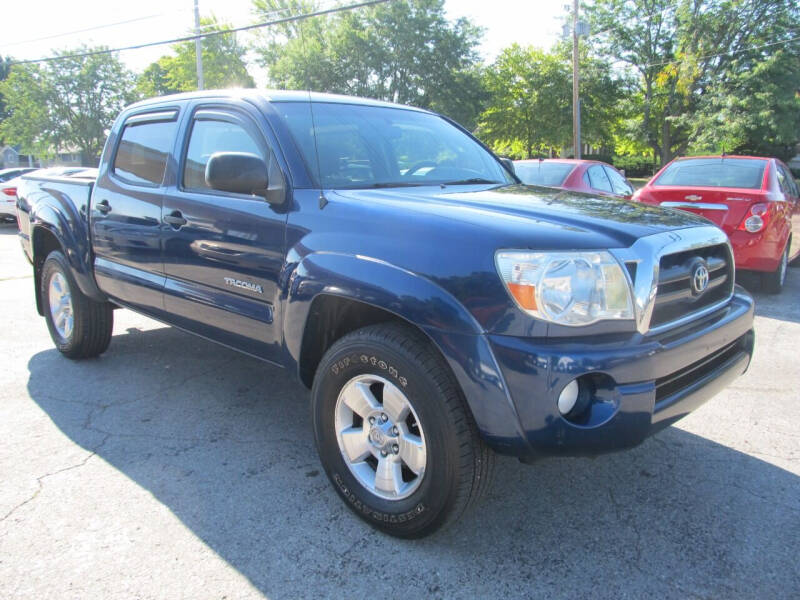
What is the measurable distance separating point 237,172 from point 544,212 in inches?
52.4

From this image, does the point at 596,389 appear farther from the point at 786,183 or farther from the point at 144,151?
the point at 786,183

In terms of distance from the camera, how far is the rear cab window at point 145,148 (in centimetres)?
371

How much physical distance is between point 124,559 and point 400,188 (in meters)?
1.95

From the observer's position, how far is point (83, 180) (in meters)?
4.55

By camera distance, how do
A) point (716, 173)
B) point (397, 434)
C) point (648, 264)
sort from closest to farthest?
point (648, 264), point (397, 434), point (716, 173)

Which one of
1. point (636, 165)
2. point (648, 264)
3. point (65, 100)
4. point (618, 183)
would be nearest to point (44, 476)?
point (648, 264)

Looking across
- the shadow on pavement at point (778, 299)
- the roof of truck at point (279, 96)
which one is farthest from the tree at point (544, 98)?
the roof of truck at point (279, 96)

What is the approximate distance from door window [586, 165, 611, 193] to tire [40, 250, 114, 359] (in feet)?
20.3

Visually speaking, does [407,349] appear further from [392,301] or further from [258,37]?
[258,37]

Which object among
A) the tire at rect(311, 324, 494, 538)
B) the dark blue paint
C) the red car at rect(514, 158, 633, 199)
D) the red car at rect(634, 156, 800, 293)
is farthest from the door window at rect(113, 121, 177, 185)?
the red car at rect(634, 156, 800, 293)

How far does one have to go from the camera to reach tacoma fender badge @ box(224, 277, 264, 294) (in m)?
2.94

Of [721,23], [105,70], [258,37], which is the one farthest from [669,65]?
[105,70]

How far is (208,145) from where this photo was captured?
343cm

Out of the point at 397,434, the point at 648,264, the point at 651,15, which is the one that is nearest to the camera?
the point at 648,264
